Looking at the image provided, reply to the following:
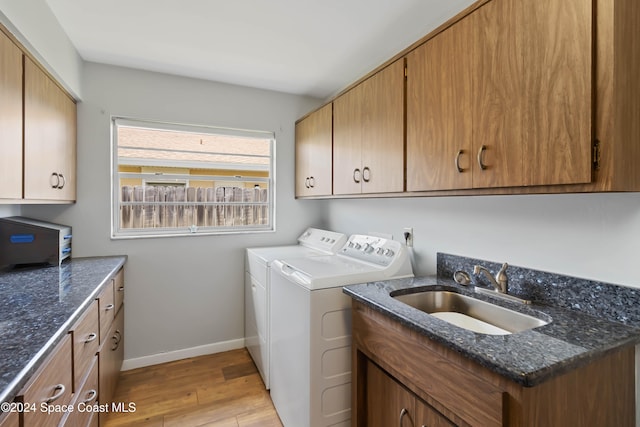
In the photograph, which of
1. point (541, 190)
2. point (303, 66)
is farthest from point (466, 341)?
point (303, 66)

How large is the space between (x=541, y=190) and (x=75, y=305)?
1.82m

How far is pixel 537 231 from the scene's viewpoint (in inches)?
53.7

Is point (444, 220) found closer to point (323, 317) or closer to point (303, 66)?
point (323, 317)

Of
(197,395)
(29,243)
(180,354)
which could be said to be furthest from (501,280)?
(29,243)

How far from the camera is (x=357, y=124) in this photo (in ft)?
6.49

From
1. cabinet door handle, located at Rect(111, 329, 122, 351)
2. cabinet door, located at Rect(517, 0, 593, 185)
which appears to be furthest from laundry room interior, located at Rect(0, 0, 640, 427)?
cabinet door handle, located at Rect(111, 329, 122, 351)

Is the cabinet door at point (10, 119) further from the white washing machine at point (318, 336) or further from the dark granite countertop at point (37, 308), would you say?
the white washing machine at point (318, 336)

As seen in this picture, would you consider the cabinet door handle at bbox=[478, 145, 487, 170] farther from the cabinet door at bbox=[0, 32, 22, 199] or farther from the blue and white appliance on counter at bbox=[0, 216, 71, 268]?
the blue and white appliance on counter at bbox=[0, 216, 71, 268]

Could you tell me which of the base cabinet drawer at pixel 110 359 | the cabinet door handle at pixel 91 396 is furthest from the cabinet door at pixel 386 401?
the base cabinet drawer at pixel 110 359

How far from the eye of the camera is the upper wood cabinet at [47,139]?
5.11ft

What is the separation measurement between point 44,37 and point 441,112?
205 cm

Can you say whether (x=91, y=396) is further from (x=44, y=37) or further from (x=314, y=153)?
(x=314, y=153)

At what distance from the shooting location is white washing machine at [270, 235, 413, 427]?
1565mm

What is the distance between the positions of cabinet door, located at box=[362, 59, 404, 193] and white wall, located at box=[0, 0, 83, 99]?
1.70 meters
